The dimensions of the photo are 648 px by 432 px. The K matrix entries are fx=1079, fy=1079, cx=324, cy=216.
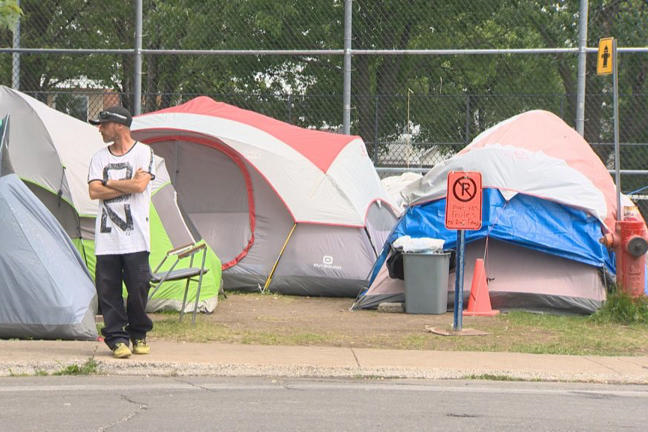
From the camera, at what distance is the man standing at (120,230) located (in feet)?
27.2

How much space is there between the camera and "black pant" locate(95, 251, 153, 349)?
8.31 meters

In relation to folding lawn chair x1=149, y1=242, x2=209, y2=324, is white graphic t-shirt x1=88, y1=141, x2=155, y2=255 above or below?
above

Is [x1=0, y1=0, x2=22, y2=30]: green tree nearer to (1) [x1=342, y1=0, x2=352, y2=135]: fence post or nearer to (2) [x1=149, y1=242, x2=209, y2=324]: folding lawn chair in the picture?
(2) [x1=149, y1=242, x2=209, y2=324]: folding lawn chair

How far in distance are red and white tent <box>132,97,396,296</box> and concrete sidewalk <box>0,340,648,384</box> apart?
4639 mm

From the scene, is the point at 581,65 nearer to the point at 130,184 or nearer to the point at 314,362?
the point at 314,362

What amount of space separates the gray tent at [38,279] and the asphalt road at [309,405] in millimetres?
1505

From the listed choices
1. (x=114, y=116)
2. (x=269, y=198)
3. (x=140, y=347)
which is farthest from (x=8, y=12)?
(x=269, y=198)

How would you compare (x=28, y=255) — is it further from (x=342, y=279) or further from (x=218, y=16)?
(x=218, y=16)

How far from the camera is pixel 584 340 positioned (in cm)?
1003

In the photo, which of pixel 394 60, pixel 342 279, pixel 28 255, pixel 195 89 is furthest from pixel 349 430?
pixel 195 89

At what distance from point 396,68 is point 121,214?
33.4ft

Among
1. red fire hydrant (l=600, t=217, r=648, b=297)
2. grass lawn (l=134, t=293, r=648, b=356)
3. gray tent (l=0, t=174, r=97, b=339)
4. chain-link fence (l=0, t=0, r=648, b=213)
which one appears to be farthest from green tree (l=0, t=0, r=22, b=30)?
red fire hydrant (l=600, t=217, r=648, b=297)

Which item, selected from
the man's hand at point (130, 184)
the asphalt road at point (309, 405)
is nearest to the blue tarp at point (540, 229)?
the asphalt road at point (309, 405)

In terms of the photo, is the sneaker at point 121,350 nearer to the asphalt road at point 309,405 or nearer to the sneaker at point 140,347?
the sneaker at point 140,347
